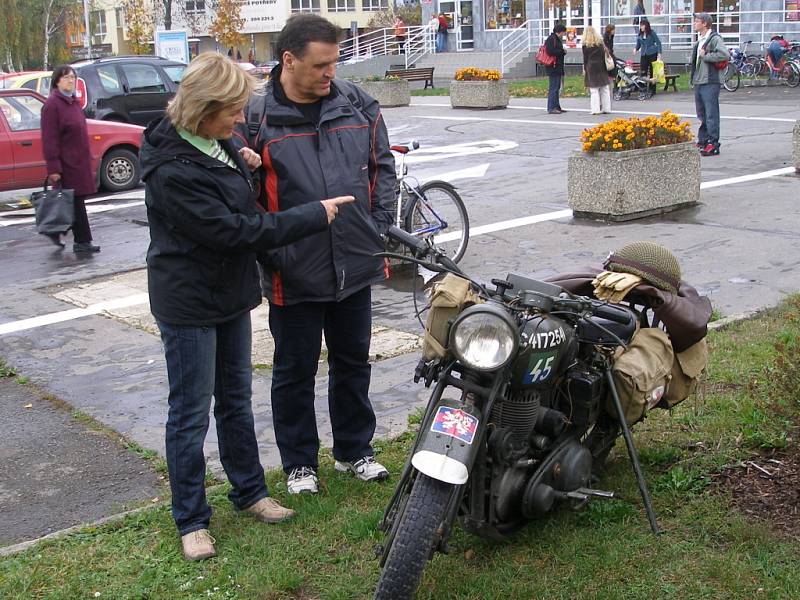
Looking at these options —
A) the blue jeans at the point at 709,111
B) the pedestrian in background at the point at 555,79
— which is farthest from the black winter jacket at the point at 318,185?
the pedestrian in background at the point at 555,79

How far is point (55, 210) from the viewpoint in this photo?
1062 cm

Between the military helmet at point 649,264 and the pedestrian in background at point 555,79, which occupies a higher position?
the pedestrian in background at point 555,79

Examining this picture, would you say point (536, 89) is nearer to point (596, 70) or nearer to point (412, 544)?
point (596, 70)

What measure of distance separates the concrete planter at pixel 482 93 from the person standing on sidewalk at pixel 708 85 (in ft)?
31.2

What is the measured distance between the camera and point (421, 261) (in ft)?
11.9

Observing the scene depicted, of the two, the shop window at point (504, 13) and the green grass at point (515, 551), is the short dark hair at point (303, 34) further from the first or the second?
the shop window at point (504, 13)

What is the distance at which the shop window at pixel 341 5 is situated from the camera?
75.2m

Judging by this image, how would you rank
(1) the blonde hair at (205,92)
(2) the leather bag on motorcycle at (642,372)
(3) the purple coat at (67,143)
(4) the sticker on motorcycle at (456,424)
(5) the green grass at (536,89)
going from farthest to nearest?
(5) the green grass at (536,89) < (3) the purple coat at (67,143) < (2) the leather bag on motorcycle at (642,372) < (1) the blonde hair at (205,92) < (4) the sticker on motorcycle at (456,424)

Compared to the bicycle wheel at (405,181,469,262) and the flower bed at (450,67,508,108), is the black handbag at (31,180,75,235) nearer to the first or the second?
the bicycle wheel at (405,181,469,262)

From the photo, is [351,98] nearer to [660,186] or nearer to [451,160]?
[660,186]

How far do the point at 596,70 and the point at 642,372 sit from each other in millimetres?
17390

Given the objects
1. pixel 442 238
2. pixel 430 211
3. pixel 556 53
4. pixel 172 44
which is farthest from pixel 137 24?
pixel 430 211

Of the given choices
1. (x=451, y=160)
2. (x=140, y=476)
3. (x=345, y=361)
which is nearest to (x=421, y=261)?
(x=345, y=361)

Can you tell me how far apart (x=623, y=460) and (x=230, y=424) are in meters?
1.80
